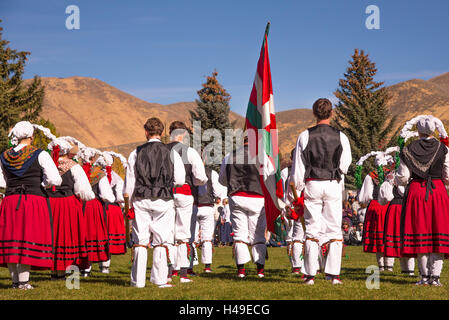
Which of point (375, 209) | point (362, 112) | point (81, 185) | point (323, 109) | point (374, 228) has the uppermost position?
point (362, 112)

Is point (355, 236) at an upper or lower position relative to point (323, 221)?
lower

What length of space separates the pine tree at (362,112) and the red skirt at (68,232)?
30828 millimetres

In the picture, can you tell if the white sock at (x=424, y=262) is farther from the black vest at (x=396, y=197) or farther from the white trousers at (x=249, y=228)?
the white trousers at (x=249, y=228)

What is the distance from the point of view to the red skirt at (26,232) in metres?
6.92

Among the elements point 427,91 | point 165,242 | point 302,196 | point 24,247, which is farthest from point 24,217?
point 427,91

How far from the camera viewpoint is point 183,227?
816 cm

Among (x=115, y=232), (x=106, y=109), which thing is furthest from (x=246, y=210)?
(x=106, y=109)

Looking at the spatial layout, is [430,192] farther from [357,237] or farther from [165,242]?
[357,237]


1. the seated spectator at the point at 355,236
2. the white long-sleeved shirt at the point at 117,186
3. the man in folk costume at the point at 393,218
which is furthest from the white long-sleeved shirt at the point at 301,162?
the seated spectator at the point at 355,236

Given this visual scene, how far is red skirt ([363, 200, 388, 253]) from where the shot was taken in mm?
9969

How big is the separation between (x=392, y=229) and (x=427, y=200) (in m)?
2.35

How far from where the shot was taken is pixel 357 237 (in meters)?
20.4

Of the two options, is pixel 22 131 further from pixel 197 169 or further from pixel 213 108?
pixel 213 108

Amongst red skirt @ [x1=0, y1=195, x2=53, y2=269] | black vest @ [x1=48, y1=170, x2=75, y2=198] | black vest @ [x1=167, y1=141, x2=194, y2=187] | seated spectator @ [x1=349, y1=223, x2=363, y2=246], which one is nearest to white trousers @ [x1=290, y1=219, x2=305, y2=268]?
black vest @ [x1=167, y1=141, x2=194, y2=187]
